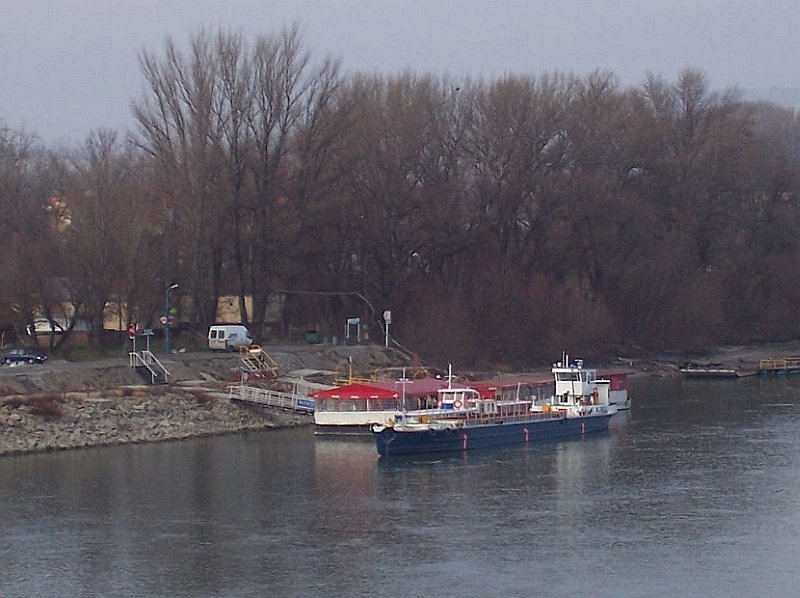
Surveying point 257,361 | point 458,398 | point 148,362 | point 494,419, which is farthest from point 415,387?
point 148,362

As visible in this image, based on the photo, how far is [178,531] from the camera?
98.4 feet

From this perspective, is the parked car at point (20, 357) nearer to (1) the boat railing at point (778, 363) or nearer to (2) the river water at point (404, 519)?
(2) the river water at point (404, 519)

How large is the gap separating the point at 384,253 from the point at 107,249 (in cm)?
1782

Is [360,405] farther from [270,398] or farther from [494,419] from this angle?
[494,419]

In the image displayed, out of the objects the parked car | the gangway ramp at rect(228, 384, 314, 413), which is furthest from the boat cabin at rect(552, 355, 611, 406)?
the parked car

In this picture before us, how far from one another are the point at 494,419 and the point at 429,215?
26.7 m

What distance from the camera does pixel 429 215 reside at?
69750 mm

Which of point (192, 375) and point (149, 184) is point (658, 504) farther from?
Answer: point (149, 184)

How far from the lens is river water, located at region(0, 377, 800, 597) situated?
25703mm

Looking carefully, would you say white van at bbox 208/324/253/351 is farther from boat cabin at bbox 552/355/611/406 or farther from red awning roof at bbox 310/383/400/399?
boat cabin at bbox 552/355/611/406

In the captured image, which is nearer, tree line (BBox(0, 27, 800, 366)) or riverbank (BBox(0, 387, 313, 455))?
riverbank (BBox(0, 387, 313, 455))

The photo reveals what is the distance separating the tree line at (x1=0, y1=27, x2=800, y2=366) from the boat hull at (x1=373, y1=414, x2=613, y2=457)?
18975 mm

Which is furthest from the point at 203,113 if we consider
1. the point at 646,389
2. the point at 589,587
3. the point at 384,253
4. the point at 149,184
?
the point at 589,587

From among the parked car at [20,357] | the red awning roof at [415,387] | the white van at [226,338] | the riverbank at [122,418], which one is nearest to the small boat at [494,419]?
the red awning roof at [415,387]
